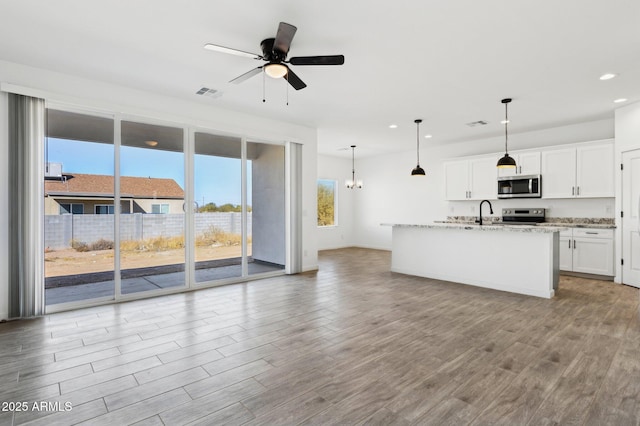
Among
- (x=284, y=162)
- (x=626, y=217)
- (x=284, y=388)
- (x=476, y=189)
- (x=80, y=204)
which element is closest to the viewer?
(x=284, y=388)

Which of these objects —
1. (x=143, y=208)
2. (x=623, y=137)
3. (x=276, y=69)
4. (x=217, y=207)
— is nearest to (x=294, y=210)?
(x=217, y=207)

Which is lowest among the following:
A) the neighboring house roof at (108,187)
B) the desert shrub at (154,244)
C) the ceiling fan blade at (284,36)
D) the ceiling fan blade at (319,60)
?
the desert shrub at (154,244)

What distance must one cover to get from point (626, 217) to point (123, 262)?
7673 millimetres

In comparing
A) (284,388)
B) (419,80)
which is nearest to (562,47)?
(419,80)

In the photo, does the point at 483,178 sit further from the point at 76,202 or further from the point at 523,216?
the point at 76,202

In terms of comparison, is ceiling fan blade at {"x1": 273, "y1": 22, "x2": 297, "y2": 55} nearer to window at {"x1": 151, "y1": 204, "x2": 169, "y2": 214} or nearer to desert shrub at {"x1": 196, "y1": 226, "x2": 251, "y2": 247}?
window at {"x1": 151, "y1": 204, "x2": 169, "y2": 214}

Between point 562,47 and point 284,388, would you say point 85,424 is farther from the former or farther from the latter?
point 562,47

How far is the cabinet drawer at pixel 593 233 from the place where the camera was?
18.5ft

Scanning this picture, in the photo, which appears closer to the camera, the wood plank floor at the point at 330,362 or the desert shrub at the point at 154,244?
the wood plank floor at the point at 330,362

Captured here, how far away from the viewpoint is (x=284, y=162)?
6391 mm

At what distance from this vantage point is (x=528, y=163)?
665 centimetres

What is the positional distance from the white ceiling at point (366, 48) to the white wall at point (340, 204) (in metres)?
4.70

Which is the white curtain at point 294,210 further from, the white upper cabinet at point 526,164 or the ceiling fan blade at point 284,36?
the white upper cabinet at point 526,164

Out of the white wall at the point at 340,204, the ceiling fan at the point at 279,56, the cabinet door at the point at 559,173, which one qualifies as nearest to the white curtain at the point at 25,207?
the ceiling fan at the point at 279,56
